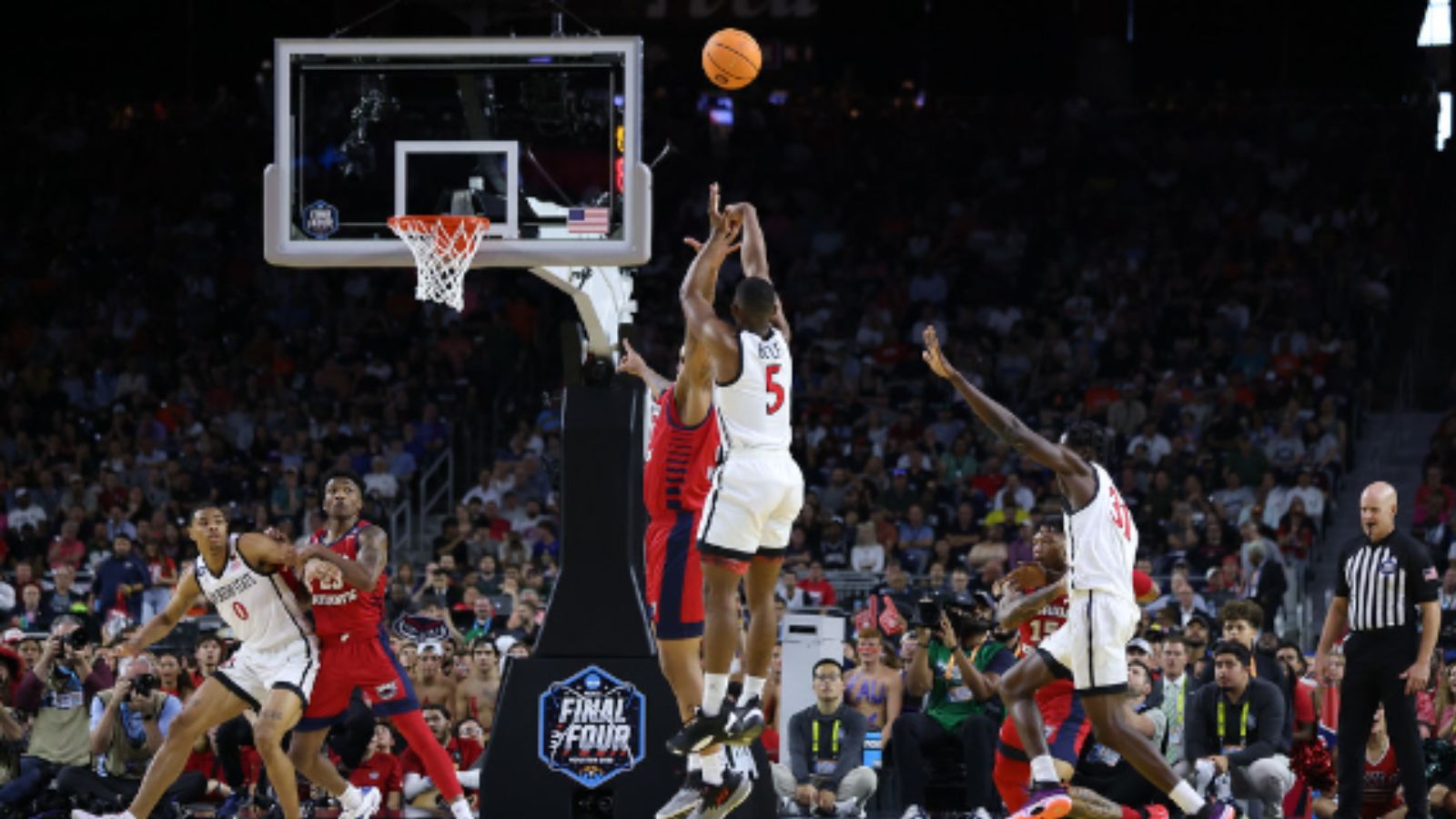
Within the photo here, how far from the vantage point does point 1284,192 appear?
79.8ft

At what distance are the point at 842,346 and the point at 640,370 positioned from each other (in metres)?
12.4

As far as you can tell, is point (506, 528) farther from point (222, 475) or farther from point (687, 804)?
point (687, 804)

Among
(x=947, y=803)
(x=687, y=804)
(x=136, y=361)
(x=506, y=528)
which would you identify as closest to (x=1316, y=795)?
(x=947, y=803)

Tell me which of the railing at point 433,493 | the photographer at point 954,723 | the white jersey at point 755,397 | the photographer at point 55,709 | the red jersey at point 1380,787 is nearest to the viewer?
the white jersey at point 755,397

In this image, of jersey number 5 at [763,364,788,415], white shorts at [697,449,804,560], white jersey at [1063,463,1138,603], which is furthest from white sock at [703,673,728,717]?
white jersey at [1063,463,1138,603]

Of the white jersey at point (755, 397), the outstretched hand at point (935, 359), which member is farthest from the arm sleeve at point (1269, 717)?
the white jersey at point (755, 397)

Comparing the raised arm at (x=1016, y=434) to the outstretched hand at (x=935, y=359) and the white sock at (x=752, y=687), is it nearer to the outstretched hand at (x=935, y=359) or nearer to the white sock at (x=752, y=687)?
the outstretched hand at (x=935, y=359)

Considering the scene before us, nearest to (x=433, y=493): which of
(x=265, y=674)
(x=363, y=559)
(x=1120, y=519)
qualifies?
(x=265, y=674)

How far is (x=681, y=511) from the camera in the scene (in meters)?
10.2

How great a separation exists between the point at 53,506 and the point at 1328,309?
542 inches

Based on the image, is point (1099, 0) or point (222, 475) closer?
point (222, 475)

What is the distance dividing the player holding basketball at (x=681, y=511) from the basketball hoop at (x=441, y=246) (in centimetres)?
127

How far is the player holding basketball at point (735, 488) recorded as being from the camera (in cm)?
913

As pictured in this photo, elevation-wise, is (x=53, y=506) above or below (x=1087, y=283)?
below
